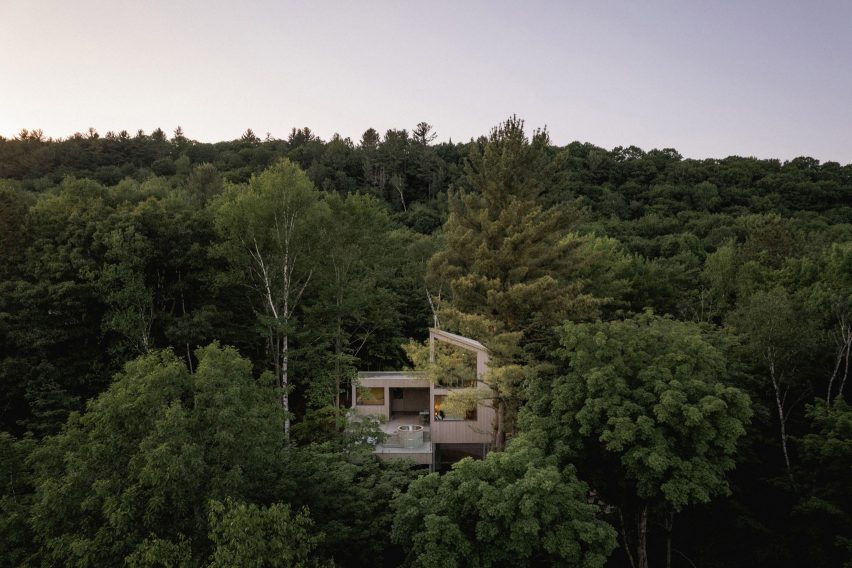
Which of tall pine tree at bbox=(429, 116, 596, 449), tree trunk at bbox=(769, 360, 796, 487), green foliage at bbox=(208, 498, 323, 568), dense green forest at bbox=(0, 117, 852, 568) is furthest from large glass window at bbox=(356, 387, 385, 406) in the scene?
tree trunk at bbox=(769, 360, 796, 487)

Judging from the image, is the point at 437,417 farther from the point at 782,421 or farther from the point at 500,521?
the point at 782,421

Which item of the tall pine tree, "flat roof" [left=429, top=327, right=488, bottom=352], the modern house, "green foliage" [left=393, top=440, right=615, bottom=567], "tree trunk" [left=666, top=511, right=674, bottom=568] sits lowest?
"tree trunk" [left=666, top=511, right=674, bottom=568]

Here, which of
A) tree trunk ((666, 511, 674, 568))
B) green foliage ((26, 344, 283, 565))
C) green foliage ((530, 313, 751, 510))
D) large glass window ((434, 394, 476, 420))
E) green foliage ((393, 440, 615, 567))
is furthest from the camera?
large glass window ((434, 394, 476, 420))

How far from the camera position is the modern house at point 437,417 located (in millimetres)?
17656

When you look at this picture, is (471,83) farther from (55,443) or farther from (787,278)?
(55,443)

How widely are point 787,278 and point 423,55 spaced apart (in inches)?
1046

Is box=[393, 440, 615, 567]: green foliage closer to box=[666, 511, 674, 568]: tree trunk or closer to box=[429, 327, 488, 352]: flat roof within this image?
box=[666, 511, 674, 568]: tree trunk

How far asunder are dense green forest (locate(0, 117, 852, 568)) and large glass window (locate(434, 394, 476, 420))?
136cm

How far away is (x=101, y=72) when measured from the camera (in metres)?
27.8

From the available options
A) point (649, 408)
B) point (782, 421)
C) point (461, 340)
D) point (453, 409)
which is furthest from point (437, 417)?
point (782, 421)

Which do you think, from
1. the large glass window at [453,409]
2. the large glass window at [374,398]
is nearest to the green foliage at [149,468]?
the large glass window at [453,409]

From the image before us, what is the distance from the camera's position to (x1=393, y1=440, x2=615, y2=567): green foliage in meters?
8.06

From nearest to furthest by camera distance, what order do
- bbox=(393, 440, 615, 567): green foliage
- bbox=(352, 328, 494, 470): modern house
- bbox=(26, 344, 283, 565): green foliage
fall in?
bbox=(26, 344, 283, 565): green foliage, bbox=(393, 440, 615, 567): green foliage, bbox=(352, 328, 494, 470): modern house

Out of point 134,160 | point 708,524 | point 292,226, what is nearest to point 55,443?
point 292,226
